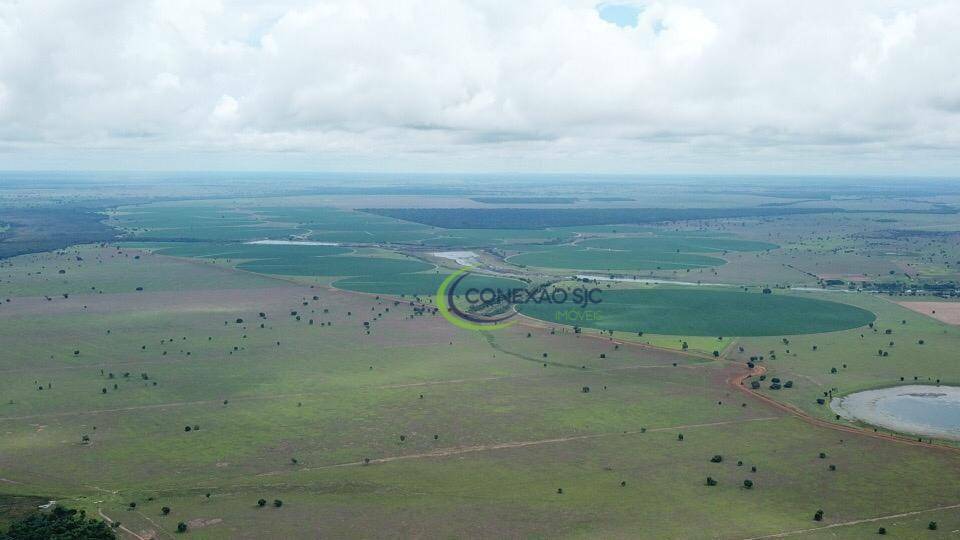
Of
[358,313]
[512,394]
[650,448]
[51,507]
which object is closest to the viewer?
[51,507]

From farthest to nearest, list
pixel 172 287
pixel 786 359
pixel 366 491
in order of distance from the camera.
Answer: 1. pixel 172 287
2. pixel 786 359
3. pixel 366 491

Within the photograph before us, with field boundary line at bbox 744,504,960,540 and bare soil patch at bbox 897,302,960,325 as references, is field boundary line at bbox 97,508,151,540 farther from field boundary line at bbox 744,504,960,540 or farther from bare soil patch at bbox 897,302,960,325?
bare soil patch at bbox 897,302,960,325

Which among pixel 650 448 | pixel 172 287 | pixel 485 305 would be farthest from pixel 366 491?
pixel 172 287

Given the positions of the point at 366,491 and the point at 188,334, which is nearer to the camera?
the point at 366,491

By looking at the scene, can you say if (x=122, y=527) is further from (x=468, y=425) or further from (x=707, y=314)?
(x=707, y=314)

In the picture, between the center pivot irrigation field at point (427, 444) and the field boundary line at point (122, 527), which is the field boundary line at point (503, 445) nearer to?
the center pivot irrigation field at point (427, 444)

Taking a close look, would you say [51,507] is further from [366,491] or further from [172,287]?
[172,287]

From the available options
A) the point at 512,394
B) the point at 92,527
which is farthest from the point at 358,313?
the point at 92,527
